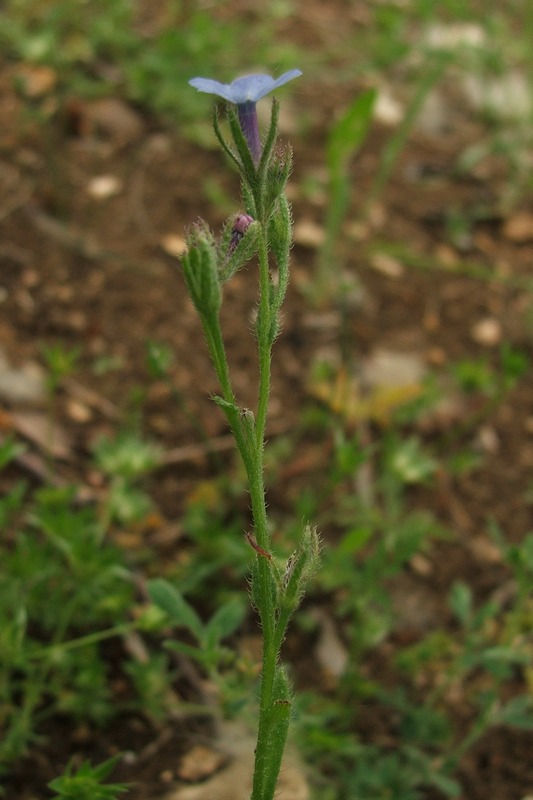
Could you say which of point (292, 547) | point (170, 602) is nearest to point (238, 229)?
point (170, 602)

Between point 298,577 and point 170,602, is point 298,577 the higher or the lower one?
the higher one

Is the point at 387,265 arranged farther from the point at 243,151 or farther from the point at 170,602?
the point at 243,151

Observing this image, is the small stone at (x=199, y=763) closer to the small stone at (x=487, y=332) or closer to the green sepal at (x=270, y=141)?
the green sepal at (x=270, y=141)

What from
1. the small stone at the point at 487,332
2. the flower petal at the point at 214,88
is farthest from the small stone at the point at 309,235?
the flower petal at the point at 214,88

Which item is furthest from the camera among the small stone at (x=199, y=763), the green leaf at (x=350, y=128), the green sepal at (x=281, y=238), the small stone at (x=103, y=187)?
the small stone at (x=103, y=187)

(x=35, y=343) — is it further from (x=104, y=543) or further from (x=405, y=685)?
(x=405, y=685)

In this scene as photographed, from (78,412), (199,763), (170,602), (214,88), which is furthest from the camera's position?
(78,412)

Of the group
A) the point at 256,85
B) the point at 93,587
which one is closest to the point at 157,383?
the point at 93,587

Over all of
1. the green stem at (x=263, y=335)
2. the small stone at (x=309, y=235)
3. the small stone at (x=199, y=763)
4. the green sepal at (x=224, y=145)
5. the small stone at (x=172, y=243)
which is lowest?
the small stone at (x=199, y=763)

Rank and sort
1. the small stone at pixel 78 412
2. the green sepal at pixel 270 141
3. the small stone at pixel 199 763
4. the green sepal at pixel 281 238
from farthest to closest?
the small stone at pixel 78 412 < the small stone at pixel 199 763 < the green sepal at pixel 281 238 < the green sepal at pixel 270 141
